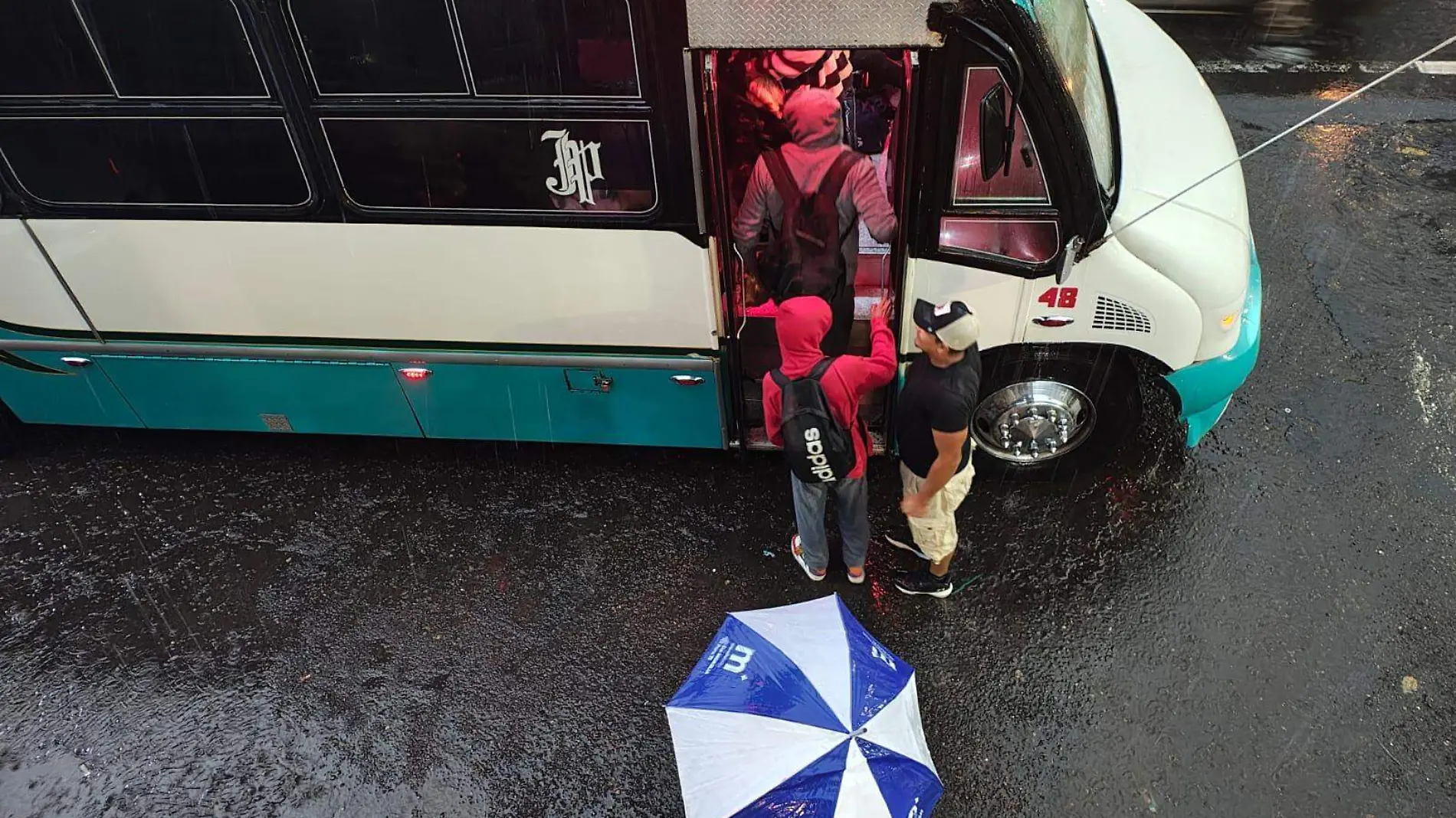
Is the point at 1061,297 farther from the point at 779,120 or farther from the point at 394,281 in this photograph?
the point at 394,281

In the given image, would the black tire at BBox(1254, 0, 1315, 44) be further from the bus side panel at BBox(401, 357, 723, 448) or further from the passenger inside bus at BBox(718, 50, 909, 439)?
the bus side panel at BBox(401, 357, 723, 448)

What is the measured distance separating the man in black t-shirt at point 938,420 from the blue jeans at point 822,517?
0.73 feet

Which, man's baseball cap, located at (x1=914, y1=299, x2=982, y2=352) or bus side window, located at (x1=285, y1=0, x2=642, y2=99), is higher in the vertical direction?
bus side window, located at (x1=285, y1=0, x2=642, y2=99)

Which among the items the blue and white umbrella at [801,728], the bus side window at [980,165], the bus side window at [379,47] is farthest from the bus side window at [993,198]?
the bus side window at [379,47]

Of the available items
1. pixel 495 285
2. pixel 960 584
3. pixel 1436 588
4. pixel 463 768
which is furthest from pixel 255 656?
pixel 1436 588

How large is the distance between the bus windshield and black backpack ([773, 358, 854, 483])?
5.11 feet

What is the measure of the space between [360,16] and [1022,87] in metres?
2.54

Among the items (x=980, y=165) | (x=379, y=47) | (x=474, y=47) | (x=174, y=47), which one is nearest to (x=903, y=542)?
(x=980, y=165)

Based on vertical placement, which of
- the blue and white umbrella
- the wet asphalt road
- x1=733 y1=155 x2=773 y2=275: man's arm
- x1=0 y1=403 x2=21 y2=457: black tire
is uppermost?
x1=733 y1=155 x2=773 y2=275: man's arm

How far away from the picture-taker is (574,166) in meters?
3.69

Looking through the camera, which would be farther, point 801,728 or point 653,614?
point 653,614

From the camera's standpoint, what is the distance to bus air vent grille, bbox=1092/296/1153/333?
3.90m

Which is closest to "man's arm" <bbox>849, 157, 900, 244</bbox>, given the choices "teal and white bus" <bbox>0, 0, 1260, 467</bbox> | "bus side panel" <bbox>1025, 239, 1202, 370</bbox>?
"teal and white bus" <bbox>0, 0, 1260, 467</bbox>

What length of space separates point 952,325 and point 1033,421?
→ 5.22ft
